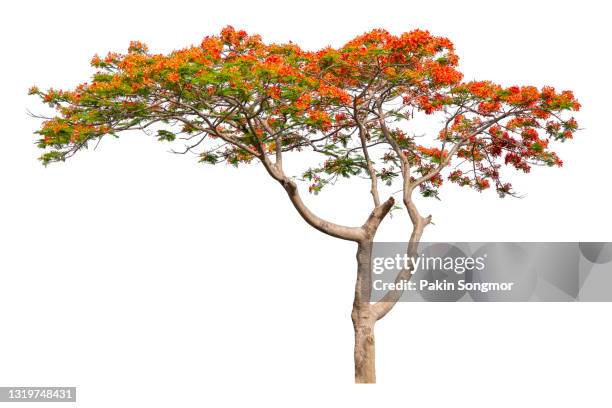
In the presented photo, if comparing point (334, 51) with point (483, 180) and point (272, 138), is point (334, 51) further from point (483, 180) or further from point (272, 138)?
point (483, 180)

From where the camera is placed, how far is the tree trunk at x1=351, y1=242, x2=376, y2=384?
13055mm

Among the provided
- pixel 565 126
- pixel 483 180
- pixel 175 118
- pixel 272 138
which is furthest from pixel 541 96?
pixel 175 118

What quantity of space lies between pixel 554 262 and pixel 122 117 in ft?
26.1

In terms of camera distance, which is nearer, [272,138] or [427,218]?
[272,138]

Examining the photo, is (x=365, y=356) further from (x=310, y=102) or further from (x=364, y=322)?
(x=310, y=102)

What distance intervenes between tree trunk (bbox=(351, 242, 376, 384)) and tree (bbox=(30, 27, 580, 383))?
2 cm

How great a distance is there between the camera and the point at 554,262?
1377 cm

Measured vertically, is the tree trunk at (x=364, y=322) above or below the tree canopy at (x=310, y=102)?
below

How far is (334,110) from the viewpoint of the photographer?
12945 mm

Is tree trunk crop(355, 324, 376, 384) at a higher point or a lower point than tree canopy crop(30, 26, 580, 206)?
lower

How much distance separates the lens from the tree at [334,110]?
1133cm

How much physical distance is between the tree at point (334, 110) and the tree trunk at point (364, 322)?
18mm

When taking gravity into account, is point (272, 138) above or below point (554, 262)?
above

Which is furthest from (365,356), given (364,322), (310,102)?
(310,102)
